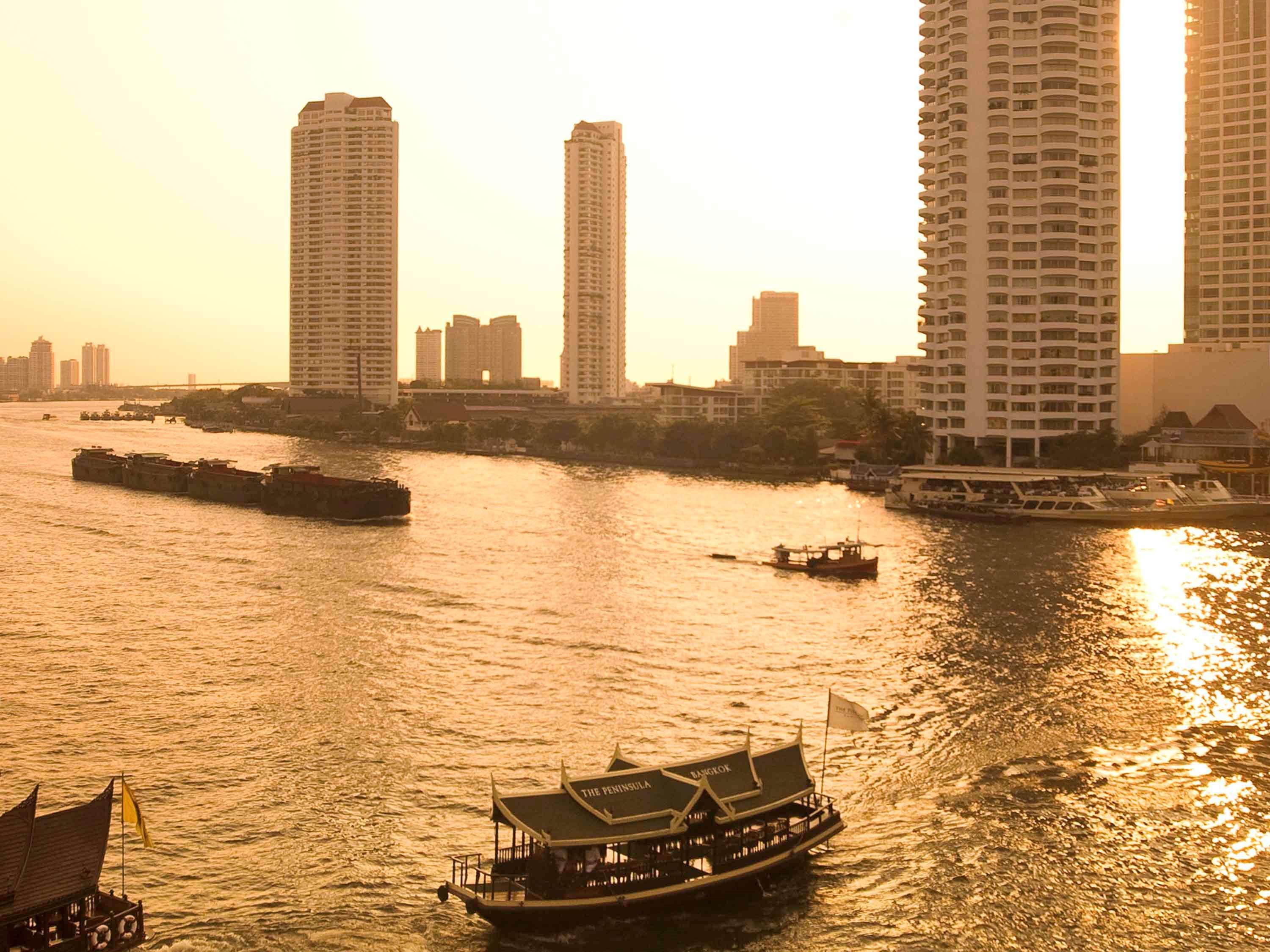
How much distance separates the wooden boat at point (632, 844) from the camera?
18.3 metres

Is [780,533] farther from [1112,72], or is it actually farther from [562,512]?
[1112,72]

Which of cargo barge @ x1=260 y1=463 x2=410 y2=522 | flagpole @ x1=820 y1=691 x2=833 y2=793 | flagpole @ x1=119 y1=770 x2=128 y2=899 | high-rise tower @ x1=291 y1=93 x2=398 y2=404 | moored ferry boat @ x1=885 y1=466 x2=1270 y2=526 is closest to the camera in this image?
flagpole @ x1=119 y1=770 x2=128 y2=899

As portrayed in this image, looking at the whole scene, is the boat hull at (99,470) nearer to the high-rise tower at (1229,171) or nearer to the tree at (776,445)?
the tree at (776,445)

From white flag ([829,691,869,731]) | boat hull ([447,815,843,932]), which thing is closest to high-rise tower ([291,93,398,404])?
white flag ([829,691,869,731])

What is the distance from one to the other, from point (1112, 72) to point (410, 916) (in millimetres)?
84058

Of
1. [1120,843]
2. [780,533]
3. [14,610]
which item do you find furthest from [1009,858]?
[780,533]

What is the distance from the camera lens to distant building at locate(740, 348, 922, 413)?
439ft

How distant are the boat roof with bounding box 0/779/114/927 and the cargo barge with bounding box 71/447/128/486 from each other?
72433 millimetres

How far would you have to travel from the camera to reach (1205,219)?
406 ft

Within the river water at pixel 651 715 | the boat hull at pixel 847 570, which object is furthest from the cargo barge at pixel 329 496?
the boat hull at pixel 847 570

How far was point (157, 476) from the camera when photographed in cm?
8194

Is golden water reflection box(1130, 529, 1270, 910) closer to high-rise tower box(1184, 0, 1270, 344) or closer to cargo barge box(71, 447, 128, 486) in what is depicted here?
cargo barge box(71, 447, 128, 486)

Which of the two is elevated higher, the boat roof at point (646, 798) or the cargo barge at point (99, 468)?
the cargo barge at point (99, 468)

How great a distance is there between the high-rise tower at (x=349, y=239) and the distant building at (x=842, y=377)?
5396cm
